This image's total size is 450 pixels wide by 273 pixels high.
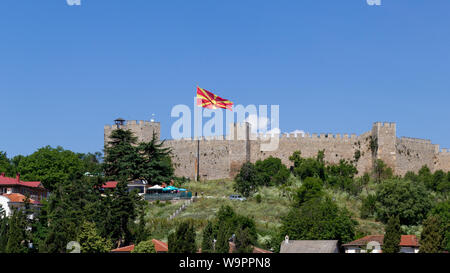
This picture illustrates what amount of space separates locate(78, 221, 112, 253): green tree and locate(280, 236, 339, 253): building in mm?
8890

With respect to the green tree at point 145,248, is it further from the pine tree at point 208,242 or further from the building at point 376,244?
the building at point 376,244

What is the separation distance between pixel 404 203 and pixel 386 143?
1367 cm

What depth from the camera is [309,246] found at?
37.8 m

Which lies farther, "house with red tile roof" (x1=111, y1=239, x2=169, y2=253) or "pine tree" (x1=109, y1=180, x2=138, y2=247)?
"pine tree" (x1=109, y1=180, x2=138, y2=247)

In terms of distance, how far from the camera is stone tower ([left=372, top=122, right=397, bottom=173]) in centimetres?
6169

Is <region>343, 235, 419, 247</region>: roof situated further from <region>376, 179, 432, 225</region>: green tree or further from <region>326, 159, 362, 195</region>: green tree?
<region>326, 159, 362, 195</region>: green tree

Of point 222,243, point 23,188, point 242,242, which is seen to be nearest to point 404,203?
point 242,242

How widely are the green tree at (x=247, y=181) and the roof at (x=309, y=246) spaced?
55.2 feet

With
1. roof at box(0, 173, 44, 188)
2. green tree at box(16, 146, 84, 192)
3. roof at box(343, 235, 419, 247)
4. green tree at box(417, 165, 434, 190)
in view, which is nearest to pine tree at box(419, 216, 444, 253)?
roof at box(343, 235, 419, 247)

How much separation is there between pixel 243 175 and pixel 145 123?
1323 centimetres

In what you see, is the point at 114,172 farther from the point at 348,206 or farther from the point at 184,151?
the point at 348,206

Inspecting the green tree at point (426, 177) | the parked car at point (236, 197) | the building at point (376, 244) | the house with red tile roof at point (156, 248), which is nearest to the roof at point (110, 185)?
the parked car at point (236, 197)
